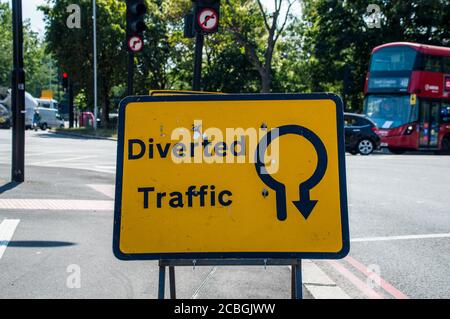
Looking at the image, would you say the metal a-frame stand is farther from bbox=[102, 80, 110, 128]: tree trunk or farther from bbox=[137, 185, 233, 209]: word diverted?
bbox=[102, 80, 110, 128]: tree trunk

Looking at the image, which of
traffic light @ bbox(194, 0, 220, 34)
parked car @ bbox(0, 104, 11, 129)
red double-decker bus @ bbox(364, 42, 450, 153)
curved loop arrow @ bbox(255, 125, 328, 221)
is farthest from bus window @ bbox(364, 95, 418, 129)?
parked car @ bbox(0, 104, 11, 129)

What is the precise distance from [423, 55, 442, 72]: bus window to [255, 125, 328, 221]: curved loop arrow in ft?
79.0

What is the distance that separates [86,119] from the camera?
5578 cm

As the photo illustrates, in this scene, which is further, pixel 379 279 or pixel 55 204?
pixel 55 204

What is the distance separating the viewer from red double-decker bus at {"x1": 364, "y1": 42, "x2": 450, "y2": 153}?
26.3 metres

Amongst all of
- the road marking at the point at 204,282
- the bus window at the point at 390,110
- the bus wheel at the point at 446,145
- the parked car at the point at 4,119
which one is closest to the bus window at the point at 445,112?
the bus wheel at the point at 446,145

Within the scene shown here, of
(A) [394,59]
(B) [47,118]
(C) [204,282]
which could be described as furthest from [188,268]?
(B) [47,118]

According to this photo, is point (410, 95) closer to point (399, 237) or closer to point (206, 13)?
point (206, 13)

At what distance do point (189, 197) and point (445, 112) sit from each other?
82.5 feet

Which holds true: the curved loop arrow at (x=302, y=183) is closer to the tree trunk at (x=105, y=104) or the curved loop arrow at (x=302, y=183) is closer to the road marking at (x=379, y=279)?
the road marking at (x=379, y=279)

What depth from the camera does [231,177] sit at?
3719mm

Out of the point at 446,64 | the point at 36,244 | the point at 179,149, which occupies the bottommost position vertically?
the point at 36,244

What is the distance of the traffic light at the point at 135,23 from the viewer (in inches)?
418

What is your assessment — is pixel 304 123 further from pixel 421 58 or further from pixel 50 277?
pixel 421 58
